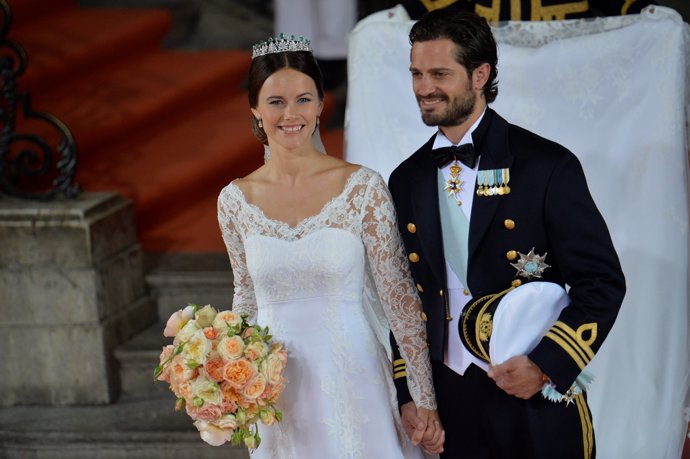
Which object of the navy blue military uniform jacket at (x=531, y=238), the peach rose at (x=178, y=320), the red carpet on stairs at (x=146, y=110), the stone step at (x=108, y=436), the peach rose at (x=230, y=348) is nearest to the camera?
the navy blue military uniform jacket at (x=531, y=238)

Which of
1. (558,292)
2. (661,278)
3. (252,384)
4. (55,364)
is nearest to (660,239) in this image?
(661,278)

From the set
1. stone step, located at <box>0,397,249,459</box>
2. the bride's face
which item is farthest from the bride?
stone step, located at <box>0,397,249,459</box>

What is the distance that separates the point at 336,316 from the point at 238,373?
1.21 ft

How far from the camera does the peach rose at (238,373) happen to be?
95.0 inches

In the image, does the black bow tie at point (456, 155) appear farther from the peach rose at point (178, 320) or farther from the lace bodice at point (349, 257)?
the peach rose at point (178, 320)

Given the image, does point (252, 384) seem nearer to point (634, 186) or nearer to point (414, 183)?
point (414, 183)

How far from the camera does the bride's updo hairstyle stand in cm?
261

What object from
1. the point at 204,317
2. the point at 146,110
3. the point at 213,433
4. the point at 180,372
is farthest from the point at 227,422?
the point at 146,110

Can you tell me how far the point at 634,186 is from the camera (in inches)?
144

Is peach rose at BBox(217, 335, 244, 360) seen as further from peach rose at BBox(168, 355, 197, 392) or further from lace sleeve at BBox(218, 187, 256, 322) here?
lace sleeve at BBox(218, 187, 256, 322)

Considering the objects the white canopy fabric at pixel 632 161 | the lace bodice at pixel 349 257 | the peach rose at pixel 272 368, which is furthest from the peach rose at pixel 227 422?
the white canopy fabric at pixel 632 161

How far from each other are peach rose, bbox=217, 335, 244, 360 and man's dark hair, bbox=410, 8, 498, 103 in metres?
0.85

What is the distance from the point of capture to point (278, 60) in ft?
8.57

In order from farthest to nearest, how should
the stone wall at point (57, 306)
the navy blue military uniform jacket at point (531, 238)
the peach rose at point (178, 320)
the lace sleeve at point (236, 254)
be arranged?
the stone wall at point (57, 306)
the lace sleeve at point (236, 254)
the peach rose at point (178, 320)
the navy blue military uniform jacket at point (531, 238)
